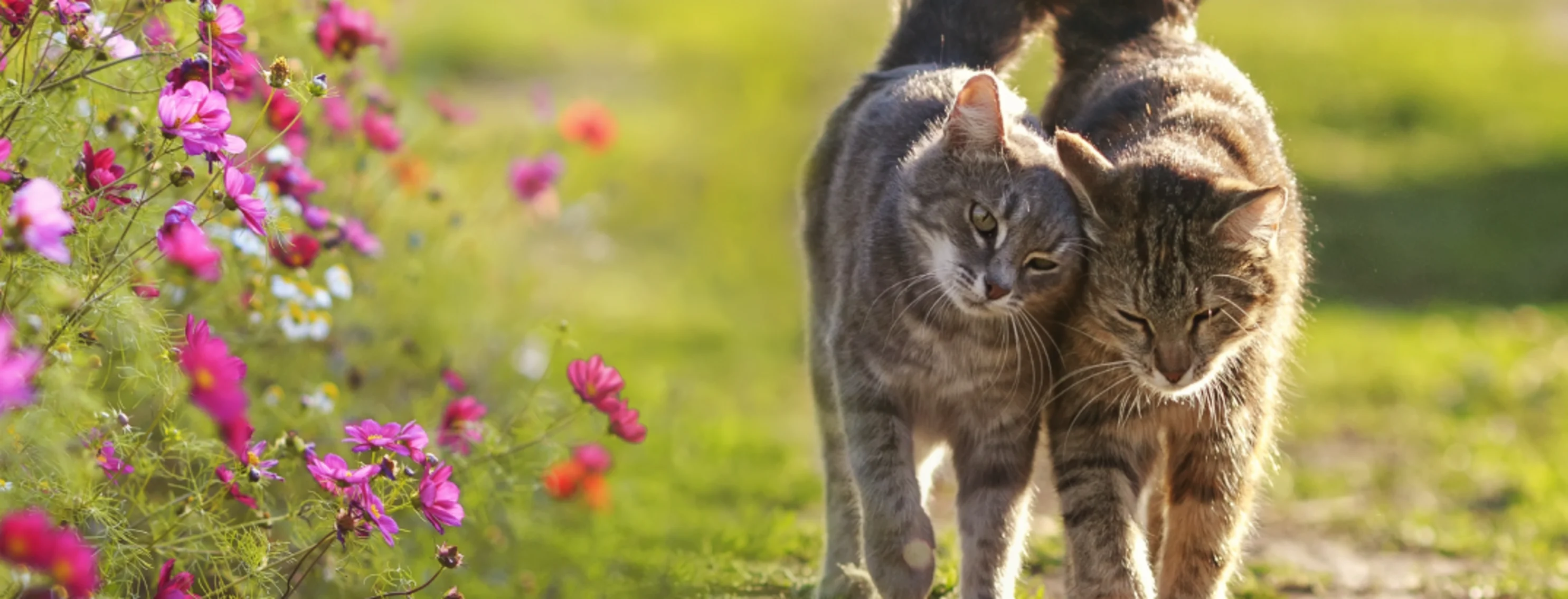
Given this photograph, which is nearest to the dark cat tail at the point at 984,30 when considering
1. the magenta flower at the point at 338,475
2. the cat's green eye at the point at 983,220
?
the cat's green eye at the point at 983,220

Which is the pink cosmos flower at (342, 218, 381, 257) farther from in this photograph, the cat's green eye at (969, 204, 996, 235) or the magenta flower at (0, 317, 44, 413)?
the magenta flower at (0, 317, 44, 413)

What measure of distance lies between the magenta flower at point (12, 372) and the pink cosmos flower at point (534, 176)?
3.03 meters

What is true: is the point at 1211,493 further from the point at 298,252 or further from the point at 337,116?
the point at 337,116

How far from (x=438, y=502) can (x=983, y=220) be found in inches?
56.3

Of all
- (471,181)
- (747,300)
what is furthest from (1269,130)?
(747,300)

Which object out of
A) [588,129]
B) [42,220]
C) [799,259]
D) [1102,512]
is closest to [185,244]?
[42,220]

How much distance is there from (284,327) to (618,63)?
33.7 ft

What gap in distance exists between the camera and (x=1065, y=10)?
428 centimetres

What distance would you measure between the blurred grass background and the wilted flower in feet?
1.50

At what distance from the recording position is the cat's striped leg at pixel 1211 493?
3.48m

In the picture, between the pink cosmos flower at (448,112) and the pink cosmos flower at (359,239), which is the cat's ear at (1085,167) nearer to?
the pink cosmos flower at (359,239)

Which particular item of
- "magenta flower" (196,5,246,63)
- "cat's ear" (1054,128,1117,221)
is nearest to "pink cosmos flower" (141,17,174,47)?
"magenta flower" (196,5,246,63)

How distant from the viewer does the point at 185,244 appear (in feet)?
6.68

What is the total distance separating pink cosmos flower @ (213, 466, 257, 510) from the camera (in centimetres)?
264
